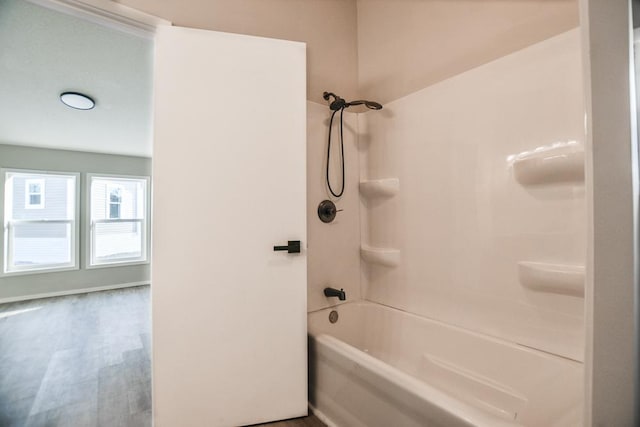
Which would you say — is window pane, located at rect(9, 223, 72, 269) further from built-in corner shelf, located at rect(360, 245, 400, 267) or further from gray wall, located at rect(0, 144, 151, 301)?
built-in corner shelf, located at rect(360, 245, 400, 267)

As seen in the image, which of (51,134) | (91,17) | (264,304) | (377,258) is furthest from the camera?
(51,134)

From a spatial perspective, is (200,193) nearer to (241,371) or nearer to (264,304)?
(264,304)

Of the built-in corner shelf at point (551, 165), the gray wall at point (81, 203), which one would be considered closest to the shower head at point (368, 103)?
the built-in corner shelf at point (551, 165)

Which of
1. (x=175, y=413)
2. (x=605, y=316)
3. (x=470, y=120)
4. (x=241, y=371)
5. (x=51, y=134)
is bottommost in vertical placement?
(x=175, y=413)

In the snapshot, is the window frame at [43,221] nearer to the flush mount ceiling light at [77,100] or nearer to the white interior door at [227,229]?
the flush mount ceiling light at [77,100]

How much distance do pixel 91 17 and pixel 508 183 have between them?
2138 mm

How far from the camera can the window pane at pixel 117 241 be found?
198 inches

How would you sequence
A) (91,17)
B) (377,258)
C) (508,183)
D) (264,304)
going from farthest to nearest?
1. (377,258)
2. (264,304)
3. (508,183)
4. (91,17)

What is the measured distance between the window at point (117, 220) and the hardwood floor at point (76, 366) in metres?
1.26

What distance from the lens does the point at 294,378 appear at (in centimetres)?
152

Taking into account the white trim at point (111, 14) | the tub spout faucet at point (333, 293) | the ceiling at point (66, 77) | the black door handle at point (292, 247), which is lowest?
the tub spout faucet at point (333, 293)

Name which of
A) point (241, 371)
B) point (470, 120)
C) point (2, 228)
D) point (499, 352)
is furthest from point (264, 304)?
point (2, 228)

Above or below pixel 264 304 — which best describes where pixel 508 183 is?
above

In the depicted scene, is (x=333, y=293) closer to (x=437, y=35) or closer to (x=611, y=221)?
(x=611, y=221)
